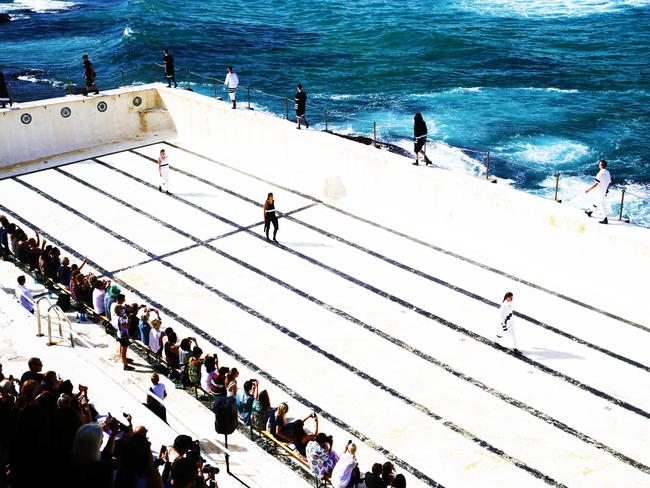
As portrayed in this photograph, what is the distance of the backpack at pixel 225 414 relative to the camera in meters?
10.8

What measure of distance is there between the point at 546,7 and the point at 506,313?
41630 millimetres

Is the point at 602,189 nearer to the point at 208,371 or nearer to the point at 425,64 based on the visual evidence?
the point at 208,371

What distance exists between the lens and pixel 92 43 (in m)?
46.2

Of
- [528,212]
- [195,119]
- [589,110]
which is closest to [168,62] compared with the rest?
[195,119]

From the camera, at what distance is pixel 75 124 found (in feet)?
75.2

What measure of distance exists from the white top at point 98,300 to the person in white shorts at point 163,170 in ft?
19.6

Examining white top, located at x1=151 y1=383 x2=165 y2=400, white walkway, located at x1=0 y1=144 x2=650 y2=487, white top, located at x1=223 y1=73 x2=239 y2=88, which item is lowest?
white walkway, located at x1=0 y1=144 x2=650 y2=487

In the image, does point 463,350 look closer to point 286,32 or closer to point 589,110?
point 589,110

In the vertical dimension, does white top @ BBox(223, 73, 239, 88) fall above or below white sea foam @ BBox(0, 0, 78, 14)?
above

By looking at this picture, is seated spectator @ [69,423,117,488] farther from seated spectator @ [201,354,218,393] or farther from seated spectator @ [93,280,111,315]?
seated spectator @ [93,280,111,315]

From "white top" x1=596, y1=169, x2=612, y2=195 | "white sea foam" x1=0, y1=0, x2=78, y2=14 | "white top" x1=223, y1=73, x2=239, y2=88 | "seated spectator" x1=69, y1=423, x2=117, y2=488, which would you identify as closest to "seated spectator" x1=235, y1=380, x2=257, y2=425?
"seated spectator" x1=69, y1=423, x2=117, y2=488

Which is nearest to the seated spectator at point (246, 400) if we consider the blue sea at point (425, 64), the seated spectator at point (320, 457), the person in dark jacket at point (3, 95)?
the seated spectator at point (320, 457)

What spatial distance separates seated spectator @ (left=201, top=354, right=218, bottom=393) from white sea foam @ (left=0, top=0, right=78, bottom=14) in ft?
160

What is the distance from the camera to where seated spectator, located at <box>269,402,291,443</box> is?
11.2 metres
